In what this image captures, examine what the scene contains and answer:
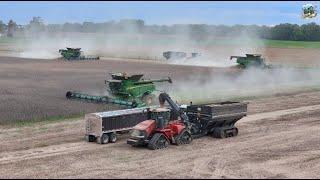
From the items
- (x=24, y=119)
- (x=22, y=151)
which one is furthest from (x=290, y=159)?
(x=24, y=119)

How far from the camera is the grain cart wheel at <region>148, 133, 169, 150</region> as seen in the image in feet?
68.1

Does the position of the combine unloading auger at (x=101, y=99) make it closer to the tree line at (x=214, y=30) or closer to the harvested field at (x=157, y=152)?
the harvested field at (x=157, y=152)

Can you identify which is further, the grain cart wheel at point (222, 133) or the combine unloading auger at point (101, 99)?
the combine unloading auger at point (101, 99)

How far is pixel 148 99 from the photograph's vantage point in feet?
105

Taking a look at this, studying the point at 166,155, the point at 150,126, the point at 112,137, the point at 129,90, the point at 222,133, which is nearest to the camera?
the point at 166,155

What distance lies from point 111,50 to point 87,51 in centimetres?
419

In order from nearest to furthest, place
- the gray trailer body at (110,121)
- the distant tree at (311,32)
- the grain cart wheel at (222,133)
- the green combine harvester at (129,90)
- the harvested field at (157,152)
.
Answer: the harvested field at (157,152)
the gray trailer body at (110,121)
the grain cart wheel at (222,133)
the green combine harvester at (129,90)
the distant tree at (311,32)

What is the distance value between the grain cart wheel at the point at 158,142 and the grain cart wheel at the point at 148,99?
10732 mm

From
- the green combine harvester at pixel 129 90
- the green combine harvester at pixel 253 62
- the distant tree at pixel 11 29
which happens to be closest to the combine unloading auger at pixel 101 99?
the green combine harvester at pixel 129 90

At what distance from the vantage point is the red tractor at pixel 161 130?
20.9m

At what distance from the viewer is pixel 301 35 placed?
88375mm

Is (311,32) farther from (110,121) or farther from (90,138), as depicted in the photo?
(90,138)

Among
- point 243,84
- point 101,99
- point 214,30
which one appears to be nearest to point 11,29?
point 214,30

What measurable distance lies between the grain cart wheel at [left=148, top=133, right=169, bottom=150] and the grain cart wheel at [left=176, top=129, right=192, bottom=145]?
50cm
